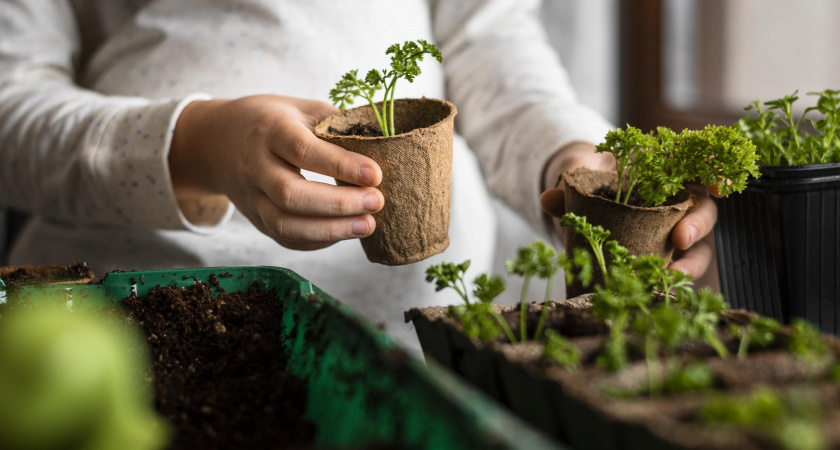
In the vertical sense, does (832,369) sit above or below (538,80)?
below

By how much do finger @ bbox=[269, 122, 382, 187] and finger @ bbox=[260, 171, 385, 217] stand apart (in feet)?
0.05

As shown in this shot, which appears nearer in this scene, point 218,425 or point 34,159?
point 218,425

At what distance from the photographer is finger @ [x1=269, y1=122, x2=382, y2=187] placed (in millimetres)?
665

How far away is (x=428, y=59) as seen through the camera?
52.5 inches

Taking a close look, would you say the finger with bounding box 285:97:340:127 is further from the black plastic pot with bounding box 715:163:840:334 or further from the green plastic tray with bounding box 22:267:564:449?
the black plastic pot with bounding box 715:163:840:334

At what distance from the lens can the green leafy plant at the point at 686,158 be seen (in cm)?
63

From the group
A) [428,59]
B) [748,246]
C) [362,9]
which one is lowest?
[748,246]

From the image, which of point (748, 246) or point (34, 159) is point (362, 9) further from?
point (748, 246)

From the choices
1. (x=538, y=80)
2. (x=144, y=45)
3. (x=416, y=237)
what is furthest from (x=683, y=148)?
(x=144, y=45)

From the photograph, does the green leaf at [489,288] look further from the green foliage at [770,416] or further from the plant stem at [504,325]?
the green foliage at [770,416]

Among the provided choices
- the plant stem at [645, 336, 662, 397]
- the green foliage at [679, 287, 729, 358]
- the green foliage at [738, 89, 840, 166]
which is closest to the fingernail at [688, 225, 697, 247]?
the green foliage at [738, 89, 840, 166]

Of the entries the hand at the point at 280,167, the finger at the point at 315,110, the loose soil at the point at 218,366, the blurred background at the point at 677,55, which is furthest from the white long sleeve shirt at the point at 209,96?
the blurred background at the point at 677,55

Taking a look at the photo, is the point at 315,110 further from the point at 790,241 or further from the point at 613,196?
the point at 790,241

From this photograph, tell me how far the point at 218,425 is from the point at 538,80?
103cm
